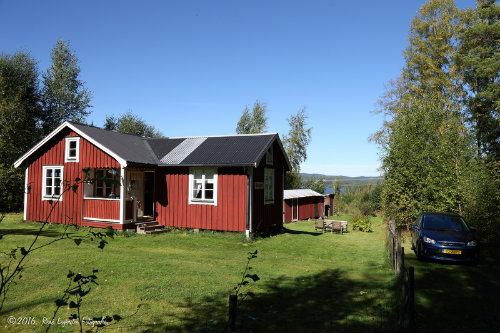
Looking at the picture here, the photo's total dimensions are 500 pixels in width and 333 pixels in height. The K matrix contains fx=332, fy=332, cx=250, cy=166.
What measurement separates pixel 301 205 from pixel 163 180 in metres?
16.8

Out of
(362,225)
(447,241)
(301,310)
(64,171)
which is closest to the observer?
(301,310)

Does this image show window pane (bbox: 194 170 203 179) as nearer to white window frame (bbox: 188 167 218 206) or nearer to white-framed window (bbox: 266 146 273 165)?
white window frame (bbox: 188 167 218 206)

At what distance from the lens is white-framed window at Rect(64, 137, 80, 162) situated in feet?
63.4

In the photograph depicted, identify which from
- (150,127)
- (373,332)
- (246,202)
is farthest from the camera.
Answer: (150,127)

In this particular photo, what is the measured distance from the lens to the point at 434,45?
30172 mm

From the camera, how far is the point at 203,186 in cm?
1852

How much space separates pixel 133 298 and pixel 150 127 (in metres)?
55.2

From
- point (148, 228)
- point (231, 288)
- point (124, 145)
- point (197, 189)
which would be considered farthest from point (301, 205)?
point (231, 288)

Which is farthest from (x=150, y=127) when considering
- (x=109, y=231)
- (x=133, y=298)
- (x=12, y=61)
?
(x=109, y=231)

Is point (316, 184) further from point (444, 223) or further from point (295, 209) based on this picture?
point (444, 223)

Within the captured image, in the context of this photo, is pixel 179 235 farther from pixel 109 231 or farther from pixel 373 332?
pixel 109 231

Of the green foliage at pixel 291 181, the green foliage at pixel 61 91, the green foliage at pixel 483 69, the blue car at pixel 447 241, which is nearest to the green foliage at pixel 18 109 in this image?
the green foliage at pixel 61 91

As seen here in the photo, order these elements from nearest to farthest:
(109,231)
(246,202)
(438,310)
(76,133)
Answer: (109,231) → (438,310) → (246,202) → (76,133)

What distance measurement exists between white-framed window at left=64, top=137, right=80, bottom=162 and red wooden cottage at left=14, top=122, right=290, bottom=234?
0.06m
